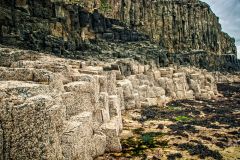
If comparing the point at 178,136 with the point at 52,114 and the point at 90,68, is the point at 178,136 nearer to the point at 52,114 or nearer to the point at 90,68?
the point at 90,68

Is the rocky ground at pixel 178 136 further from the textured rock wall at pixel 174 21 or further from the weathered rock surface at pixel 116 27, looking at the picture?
the textured rock wall at pixel 174 21

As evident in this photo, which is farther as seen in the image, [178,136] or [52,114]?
[178,136]

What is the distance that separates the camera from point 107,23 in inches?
3807

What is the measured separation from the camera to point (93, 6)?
93625 millimetres

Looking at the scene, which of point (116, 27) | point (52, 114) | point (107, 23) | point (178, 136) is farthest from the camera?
point (116, 27)

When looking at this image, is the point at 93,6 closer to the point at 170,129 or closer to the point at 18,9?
the point at 18,9

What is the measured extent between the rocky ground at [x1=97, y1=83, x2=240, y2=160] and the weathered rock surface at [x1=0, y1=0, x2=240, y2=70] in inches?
1622

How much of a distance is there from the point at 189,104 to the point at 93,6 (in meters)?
62.4

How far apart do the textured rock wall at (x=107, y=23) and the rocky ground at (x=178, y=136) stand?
41.1 meters

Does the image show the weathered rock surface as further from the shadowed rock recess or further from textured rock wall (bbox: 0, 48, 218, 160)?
textured rock wall (bbox: 0, 48, 218, 160)

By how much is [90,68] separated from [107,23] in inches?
2909

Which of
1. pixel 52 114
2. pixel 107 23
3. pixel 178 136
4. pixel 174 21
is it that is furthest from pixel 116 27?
pixel 52 114

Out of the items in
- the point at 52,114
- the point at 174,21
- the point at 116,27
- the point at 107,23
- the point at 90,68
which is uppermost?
the point at 174,21

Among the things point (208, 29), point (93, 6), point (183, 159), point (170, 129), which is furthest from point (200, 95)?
point (208, 29)
